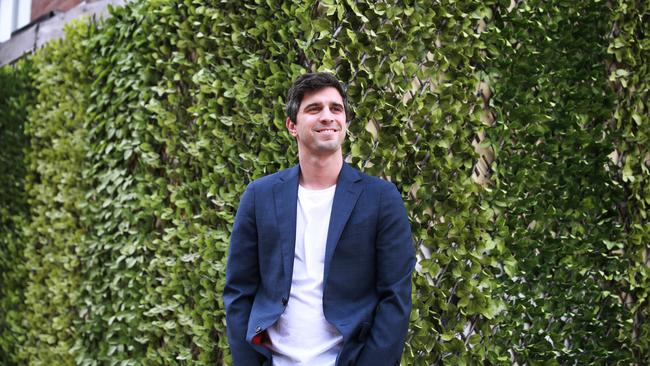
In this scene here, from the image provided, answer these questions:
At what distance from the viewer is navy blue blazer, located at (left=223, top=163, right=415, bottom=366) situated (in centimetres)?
286

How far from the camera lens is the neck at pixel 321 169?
9.90 ft

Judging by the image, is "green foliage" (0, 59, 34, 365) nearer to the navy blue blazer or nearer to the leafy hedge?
the leafy hedge

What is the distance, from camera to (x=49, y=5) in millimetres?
10695

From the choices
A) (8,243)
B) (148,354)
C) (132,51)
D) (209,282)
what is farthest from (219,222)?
(8,243)

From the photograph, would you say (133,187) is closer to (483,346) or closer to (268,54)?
(268,54)

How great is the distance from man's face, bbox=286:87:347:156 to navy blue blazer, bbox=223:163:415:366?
15 centimetres

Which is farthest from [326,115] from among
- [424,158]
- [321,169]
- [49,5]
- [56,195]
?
[49,5]

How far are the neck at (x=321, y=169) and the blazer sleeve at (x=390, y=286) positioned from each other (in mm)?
199

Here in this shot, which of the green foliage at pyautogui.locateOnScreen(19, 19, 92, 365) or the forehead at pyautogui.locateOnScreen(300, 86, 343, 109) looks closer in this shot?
the forehead at pyautogui.locateOnScreen(300, 86, 343, 109)

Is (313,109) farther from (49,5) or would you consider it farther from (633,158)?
(49,5)

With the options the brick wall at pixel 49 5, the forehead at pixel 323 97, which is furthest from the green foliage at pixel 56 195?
the forehead at pixel 323 97

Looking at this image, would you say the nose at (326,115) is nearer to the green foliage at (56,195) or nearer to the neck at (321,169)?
the neck at (321,169)

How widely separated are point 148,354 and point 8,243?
3.16m

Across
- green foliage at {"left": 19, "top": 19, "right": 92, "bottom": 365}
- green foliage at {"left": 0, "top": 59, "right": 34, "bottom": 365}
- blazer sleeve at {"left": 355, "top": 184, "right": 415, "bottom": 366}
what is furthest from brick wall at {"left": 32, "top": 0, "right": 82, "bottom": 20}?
blazer sleeve at {"left": 355, "top": 184, "right": 415, "bottom": 366}
